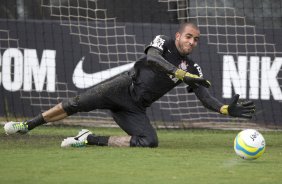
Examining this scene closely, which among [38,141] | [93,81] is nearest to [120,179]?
[38,141]

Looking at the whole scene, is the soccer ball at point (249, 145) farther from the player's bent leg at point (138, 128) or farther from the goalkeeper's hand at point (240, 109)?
the player's bent leg at point (138, 128)

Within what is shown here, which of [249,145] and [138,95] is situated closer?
[249,145]

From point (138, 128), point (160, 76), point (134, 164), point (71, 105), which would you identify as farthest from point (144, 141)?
point (134, 164)

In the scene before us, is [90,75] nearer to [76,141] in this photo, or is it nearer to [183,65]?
[76,141]


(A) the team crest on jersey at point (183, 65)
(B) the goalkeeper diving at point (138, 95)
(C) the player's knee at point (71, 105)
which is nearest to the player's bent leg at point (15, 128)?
(B) the goalkeeper diving at point (138, 95)

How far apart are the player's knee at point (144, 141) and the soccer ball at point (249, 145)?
1899 mm

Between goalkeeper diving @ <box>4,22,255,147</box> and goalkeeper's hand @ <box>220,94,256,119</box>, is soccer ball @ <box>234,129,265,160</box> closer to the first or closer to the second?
goalkeeper's hand @ <box>220,94,256,119</box>

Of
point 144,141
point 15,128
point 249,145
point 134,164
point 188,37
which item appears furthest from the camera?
point 15,128

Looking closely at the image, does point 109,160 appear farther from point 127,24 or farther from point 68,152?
point 127,24

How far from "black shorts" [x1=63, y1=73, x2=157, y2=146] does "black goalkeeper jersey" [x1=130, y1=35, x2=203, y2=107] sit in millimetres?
132

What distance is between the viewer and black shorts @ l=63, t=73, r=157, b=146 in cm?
1138

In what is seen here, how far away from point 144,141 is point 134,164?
2149 millimetres

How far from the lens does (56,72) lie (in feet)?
53.5

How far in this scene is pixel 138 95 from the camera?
11508mm
